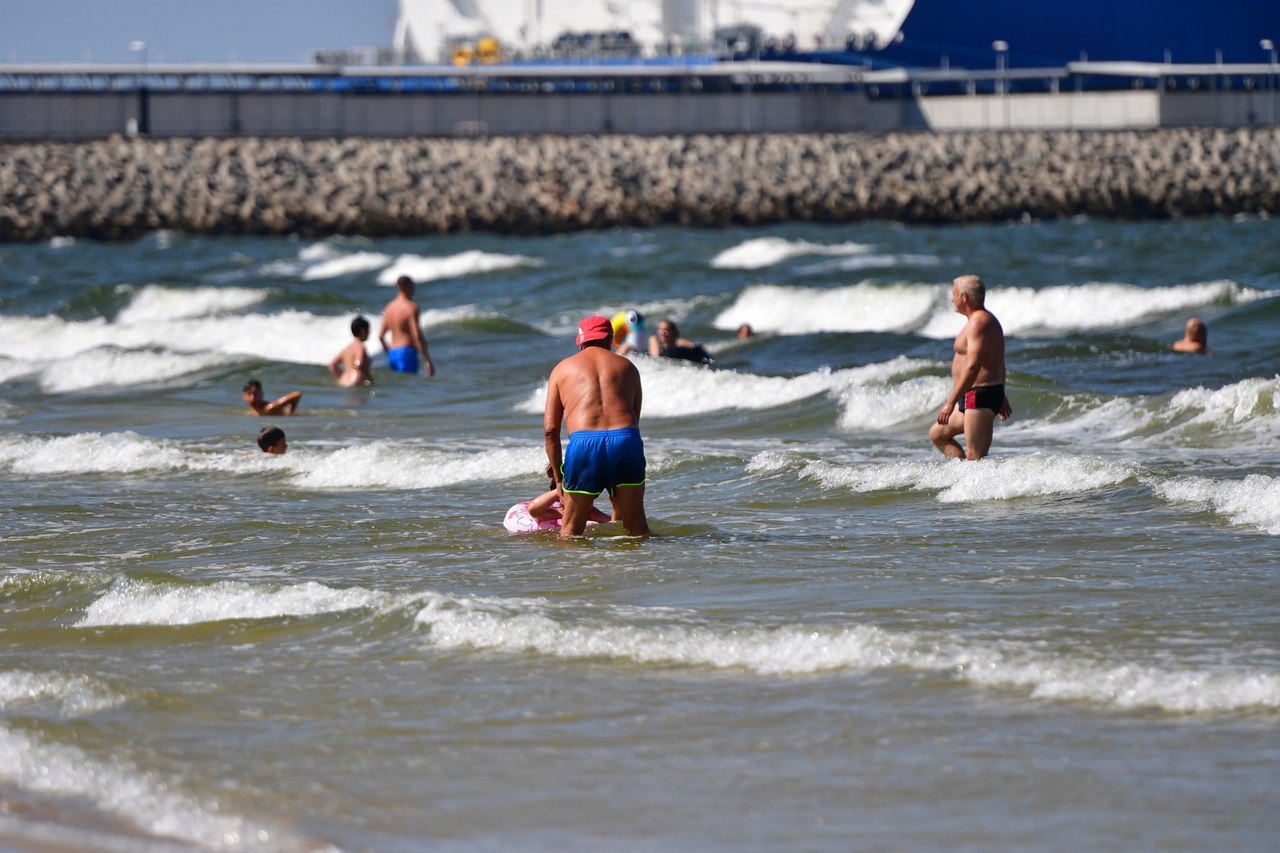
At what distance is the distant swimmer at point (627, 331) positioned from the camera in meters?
16.9

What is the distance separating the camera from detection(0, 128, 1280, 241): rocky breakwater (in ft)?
154

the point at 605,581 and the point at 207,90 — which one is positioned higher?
the point at 207,90

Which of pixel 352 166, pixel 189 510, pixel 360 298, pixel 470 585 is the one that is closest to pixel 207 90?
pixel 352 166

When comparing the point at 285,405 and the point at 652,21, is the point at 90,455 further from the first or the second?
the point at 652,21

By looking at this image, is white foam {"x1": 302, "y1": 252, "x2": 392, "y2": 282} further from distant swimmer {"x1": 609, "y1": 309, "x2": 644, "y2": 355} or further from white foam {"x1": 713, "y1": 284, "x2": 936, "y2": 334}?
distant swimmer {"x1": 609, "y1": 309, "x2": 644, "y2": 355}

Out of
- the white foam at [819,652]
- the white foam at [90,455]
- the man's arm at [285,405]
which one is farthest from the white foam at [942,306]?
the white foam at [819,652]

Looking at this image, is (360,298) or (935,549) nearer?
(935,549)

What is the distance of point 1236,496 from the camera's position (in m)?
9.90

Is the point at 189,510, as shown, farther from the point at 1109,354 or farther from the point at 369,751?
the point at 1109,354

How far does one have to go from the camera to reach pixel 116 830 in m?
5.29

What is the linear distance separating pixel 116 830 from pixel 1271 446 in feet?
32.2

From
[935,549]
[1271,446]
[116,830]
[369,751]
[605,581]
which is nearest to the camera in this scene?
[116,830]

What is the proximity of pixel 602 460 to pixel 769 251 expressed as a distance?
30977 millimetres

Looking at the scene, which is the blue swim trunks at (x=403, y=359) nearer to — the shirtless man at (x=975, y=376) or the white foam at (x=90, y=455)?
the white foam at (x=90, y=455)
